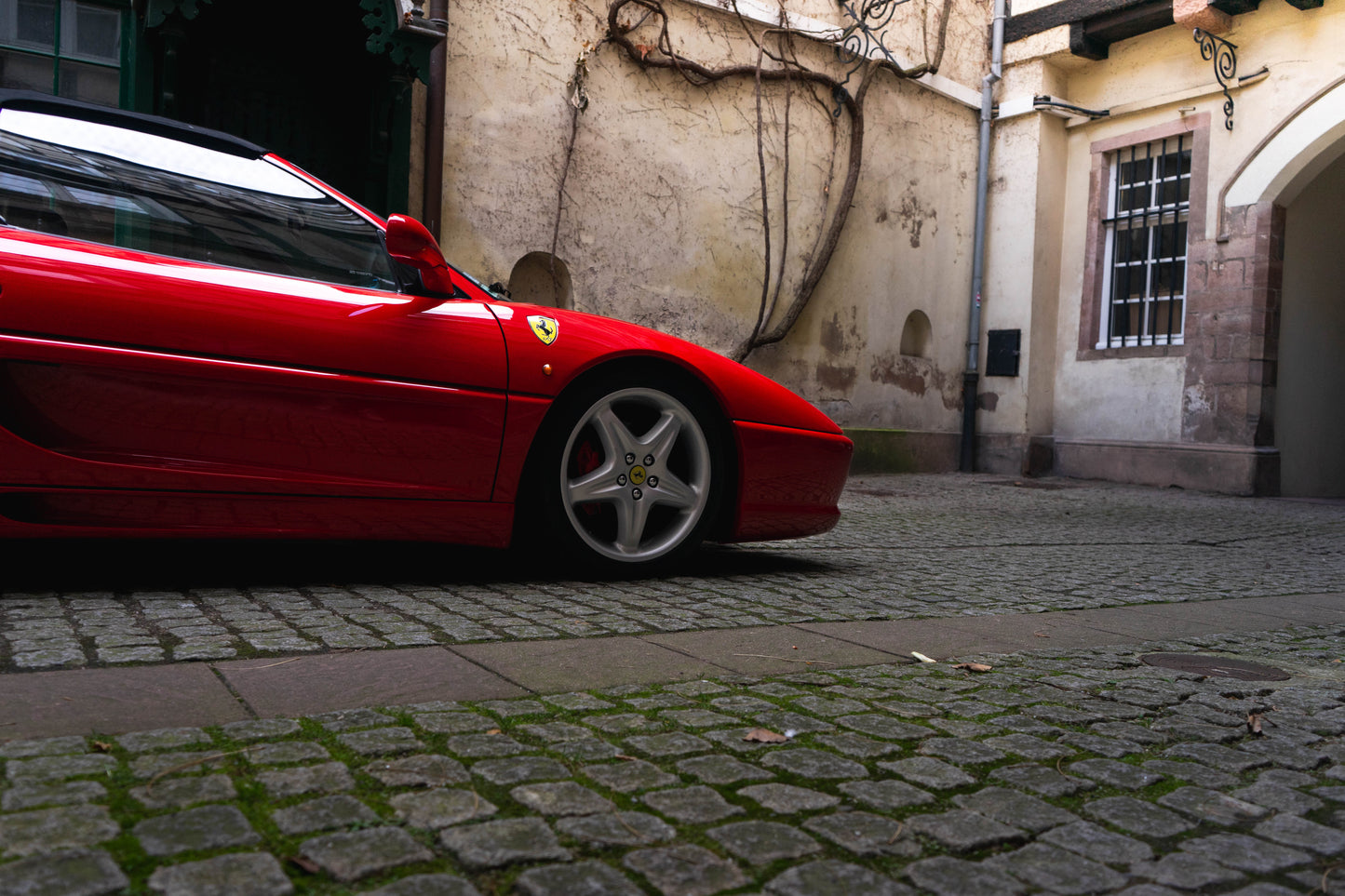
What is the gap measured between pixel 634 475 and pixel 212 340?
1.45 metres

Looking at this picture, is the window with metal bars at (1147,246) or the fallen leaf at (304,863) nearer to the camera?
the fallen leaf at (304,863)

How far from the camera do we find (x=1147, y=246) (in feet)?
43.0

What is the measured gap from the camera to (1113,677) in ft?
9.20

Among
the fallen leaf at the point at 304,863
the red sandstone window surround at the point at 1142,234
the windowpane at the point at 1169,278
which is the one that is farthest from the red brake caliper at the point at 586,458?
the windowpane at the point at 1169,278

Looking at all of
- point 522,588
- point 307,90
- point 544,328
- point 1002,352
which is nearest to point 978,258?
point 1002,352

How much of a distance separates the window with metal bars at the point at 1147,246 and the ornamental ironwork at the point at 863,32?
3405 millimetres

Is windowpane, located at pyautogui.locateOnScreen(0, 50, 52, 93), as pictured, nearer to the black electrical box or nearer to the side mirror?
the side mirror

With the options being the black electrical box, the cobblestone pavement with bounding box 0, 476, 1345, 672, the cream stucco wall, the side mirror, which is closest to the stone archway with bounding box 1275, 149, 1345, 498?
the cream stucco wall

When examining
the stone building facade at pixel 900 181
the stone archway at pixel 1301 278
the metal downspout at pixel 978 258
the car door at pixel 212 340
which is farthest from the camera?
the metal downspout at pixel 978 258

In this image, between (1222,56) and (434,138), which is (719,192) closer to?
(434,138)

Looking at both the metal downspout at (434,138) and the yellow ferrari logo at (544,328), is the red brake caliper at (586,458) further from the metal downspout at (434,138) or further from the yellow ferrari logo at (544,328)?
the metal downspout at (434,138)

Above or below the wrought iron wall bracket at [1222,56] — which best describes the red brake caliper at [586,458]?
below

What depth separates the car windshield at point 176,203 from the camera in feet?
10.6

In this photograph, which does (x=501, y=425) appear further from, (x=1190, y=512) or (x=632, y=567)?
(x=1190, y=512)
